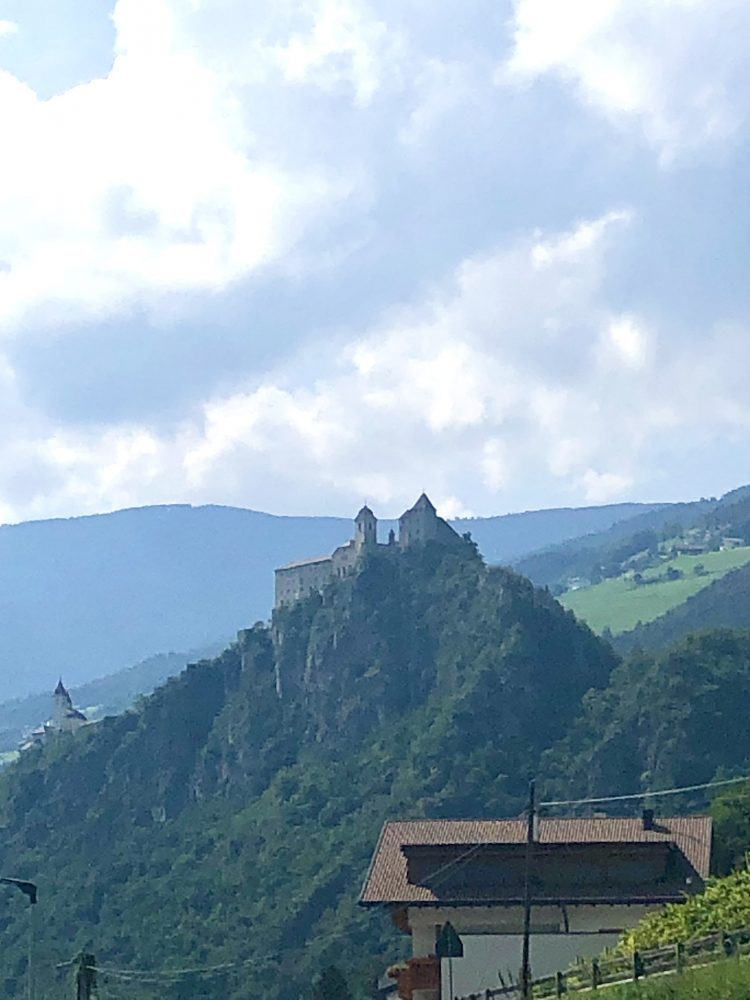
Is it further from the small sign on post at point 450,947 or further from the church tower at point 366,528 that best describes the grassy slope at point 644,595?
the small sign on post at point 450,947

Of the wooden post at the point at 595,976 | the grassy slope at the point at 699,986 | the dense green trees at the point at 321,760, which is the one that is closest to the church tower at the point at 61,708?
the dense green trees at the point at 321,760

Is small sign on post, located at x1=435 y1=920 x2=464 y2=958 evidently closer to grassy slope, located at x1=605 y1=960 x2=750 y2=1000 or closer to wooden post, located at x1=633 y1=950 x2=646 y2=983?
wooden post, located at x1=633 y1=950 x2=646 y2=983

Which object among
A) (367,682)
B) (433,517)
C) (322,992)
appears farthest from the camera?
(433,517)

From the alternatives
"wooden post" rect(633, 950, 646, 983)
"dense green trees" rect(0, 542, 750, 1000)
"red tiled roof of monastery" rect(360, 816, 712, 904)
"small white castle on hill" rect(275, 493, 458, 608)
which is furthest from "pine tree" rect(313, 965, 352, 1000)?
"small white castle on hill" rect(275, 493, 458, 608)

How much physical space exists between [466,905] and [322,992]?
15.3m

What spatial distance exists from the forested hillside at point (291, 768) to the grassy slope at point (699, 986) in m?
62.8

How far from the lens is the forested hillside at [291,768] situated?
307 ft

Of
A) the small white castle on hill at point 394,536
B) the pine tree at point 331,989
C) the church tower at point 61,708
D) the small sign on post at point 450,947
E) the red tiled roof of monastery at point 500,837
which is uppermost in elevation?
the small white castle on hill at point 394,536


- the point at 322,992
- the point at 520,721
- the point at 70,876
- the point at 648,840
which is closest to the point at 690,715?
the point at 520,721

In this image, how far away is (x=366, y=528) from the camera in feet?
426

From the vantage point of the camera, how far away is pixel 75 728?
145 meters

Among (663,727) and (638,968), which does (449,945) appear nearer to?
(638,968)

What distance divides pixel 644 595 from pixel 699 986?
16247 centimetres

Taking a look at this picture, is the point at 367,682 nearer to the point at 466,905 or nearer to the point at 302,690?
the point at 302,690
